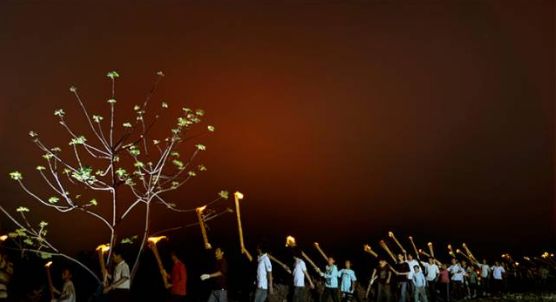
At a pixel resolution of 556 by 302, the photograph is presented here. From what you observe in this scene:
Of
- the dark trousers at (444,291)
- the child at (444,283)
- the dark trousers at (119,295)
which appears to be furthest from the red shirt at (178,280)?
the dark trousers at (444,291)

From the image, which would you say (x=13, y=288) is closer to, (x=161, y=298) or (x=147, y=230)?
(x=161, y=298)

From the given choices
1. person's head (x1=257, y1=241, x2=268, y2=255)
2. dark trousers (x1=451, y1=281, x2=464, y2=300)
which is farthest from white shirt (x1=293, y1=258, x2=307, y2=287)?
dark trousers (x1=451, y1=281, x2=464, y2=300)

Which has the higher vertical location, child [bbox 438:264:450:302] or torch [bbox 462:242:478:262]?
torch [bbox 462:242:478:262]

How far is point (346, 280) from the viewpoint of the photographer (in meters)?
14.4

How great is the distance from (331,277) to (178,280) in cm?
478

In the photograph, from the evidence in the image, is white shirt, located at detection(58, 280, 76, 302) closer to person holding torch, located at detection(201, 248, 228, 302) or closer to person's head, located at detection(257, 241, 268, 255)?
person holding torch, located at detection(201, 248, 228, 302)

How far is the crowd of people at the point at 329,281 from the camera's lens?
1060cm

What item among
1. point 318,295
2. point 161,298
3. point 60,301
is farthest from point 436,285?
point 60,301

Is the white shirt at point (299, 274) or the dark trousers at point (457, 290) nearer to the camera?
the white shirt at point (299, 274)

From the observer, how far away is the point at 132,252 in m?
15.8

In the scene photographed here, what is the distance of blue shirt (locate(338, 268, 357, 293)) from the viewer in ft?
47.3

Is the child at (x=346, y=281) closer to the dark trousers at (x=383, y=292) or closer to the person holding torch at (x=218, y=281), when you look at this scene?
the dark trousers at (x=383, y=292)

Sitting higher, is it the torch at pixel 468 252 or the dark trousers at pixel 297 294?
the torch at pixel 468 252

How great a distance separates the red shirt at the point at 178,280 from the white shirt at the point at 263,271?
1619mm
